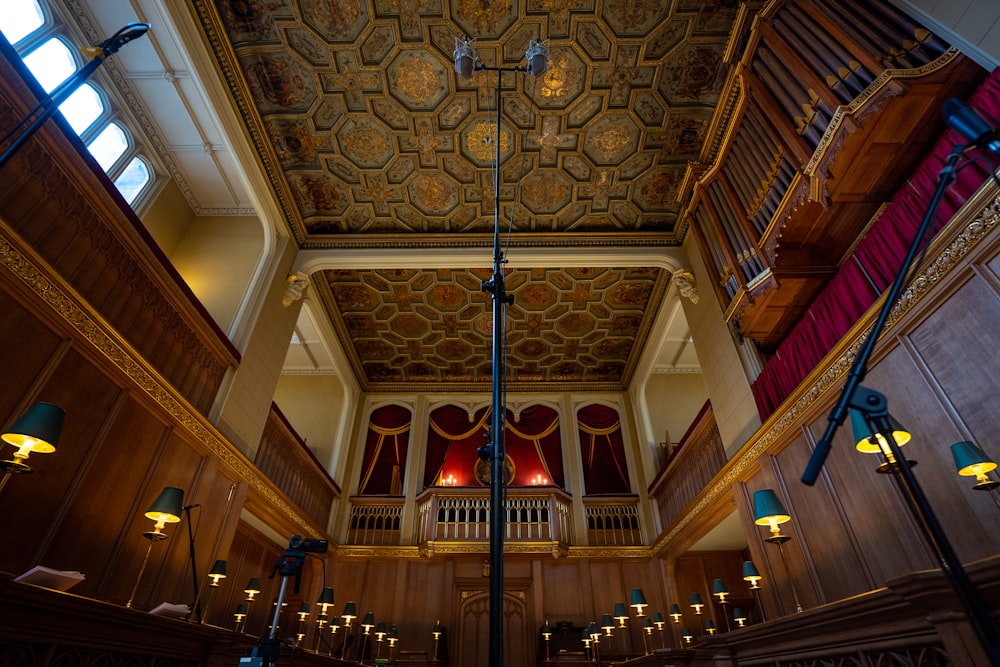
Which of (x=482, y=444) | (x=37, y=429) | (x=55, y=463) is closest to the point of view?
(x=37, y=429)

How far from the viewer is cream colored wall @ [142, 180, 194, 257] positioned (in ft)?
24.0

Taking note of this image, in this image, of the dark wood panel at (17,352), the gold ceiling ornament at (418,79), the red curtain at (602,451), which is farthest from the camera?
the red curtain at (602,451)

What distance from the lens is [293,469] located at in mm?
8695

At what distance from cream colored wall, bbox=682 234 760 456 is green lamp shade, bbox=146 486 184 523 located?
19.3 ft

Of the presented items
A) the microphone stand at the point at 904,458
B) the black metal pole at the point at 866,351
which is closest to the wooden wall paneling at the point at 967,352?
the microphone stand at the point at 904,458

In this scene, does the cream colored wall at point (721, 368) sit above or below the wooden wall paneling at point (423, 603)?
above

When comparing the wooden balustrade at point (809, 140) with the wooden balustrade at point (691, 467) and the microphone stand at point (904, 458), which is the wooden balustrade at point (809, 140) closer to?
the wooden balustrade at point (691, 467)

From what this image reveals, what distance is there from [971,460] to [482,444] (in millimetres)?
8909

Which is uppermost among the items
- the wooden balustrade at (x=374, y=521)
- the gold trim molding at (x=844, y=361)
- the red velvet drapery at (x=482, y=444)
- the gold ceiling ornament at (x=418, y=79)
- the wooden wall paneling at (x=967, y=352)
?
the gold ceiling ornament at (x=418, y=79)

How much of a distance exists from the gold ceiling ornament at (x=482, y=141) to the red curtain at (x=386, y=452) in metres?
6.70

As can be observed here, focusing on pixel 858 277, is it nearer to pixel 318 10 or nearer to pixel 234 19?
pixel 318 10

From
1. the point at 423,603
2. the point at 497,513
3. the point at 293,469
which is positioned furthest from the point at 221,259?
the point at 497,513

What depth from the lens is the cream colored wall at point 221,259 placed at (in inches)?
285

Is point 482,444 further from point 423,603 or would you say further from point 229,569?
point 229,569
